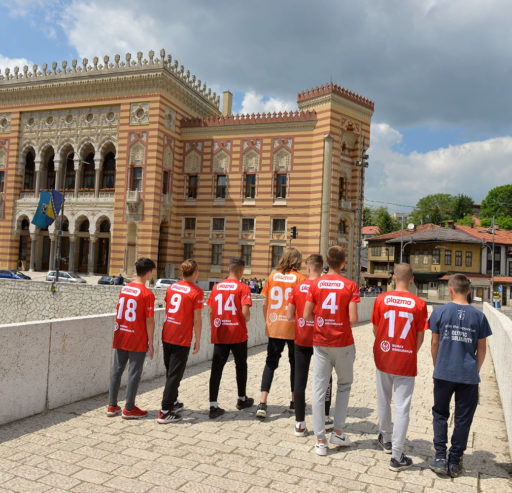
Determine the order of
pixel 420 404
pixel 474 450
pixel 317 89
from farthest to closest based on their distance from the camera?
pixel 317 89 < pixel 420 404 < pixel 474 450

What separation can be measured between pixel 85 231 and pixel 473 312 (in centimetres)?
3517

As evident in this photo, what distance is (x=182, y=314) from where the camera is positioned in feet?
17.9

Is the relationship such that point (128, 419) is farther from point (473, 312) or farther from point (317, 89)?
point (317, 89)

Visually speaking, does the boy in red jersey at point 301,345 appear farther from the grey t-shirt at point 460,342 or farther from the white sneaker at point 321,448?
the grey t-shirt at point 460,342

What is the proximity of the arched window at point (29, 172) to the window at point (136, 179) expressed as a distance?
10655 mm

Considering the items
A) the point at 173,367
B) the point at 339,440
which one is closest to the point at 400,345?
the point at 339,440

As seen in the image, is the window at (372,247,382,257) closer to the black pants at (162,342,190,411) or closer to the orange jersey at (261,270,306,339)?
the orange jersey at (261,270,306,339)

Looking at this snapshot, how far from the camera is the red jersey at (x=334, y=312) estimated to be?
469cm

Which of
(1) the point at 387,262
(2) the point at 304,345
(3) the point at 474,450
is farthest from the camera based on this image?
(1) the point at 387,262

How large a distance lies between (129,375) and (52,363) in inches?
43.6

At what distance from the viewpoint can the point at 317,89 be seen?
3098cm

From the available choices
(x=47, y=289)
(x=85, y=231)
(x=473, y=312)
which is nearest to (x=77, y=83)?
(x=85, y=231)

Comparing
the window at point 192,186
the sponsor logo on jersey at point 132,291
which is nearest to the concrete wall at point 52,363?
the sponsor logo on jersey at point 132,291

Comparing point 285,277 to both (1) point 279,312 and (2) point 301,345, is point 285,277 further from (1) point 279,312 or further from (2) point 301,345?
(2) point 301,345
